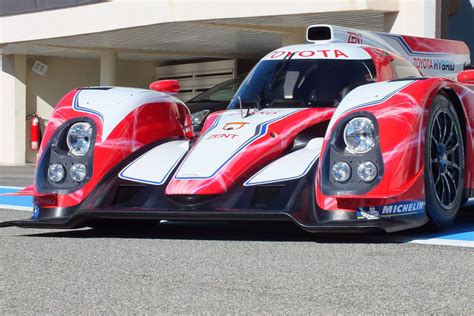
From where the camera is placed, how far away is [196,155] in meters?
6.95

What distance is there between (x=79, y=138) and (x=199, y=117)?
730 centimetres

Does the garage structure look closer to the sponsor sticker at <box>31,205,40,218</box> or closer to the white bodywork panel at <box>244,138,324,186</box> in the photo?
the white bodywork panel at <box>244,138,324,186</box>

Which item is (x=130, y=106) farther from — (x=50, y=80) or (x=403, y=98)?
(x=50, y=80)

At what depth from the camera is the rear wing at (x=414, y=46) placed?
8.41m

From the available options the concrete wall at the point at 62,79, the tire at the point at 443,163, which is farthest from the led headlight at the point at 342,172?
the concrete wall at the point at 62,79

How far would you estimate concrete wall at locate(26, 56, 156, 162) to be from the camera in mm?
28953

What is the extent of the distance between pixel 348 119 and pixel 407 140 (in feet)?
1.29

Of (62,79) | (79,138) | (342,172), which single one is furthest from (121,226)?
(62,79)

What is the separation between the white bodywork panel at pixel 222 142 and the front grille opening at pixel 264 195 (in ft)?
0.94

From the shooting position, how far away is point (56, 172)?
7.39m

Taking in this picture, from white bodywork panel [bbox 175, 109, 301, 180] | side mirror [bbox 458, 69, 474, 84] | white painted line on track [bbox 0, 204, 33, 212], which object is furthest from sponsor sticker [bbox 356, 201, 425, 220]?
white painted line on track [bbox 0, 204, 33, 212]

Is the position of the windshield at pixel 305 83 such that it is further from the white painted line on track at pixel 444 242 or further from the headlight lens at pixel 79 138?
the white painted line on track at pixel 444 242

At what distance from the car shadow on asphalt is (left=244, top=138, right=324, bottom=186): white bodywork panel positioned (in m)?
0.41

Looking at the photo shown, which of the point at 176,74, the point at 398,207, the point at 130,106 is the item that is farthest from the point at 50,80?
the point at 398,207
